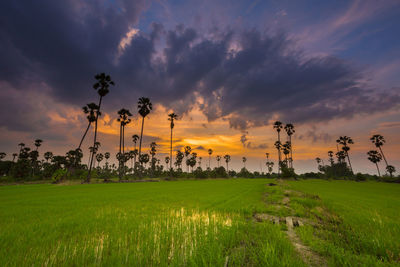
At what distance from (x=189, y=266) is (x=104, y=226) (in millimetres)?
6320

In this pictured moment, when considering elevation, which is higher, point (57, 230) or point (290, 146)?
point (290, 146)

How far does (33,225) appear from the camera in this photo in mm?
7938

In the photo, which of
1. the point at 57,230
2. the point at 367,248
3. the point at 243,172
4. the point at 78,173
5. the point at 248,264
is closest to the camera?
the point at 248,264

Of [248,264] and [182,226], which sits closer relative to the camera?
[248,264]

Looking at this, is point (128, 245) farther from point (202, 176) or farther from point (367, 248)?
point (202, 176)

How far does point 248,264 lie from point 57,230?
29.0 ft

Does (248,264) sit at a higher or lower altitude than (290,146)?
lower

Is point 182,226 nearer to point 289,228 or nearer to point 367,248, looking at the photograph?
point 289,228

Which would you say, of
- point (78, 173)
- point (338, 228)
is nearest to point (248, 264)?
point (338, 228)

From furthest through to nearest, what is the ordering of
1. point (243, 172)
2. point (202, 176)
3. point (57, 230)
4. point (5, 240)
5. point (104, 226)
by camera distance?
point (243, 172) → point (202, 176) → point (104, 226) → point (57, 230) → point (5, 240)

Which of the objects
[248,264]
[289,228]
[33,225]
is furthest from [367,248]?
[33,225]

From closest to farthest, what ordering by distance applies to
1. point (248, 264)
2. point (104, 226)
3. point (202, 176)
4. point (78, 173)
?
point (248, 264), point (104, 226), point (78, 173), point (202, 176)

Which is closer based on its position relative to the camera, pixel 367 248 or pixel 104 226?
pixel 367 248

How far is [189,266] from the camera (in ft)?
12.5
